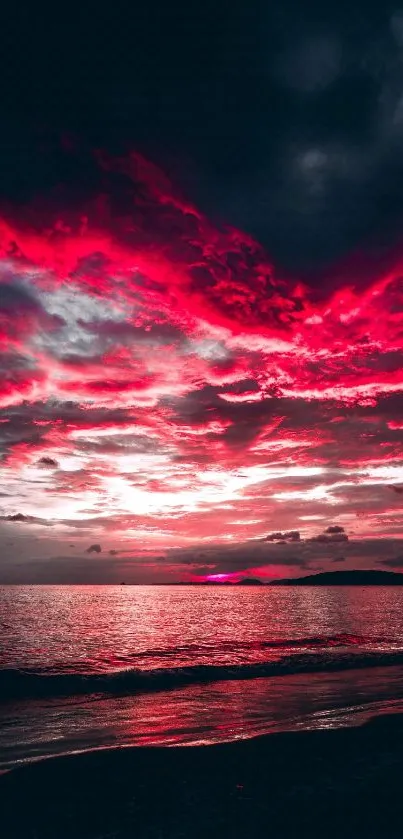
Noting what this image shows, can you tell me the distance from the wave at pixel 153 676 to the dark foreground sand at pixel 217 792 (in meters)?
14.6

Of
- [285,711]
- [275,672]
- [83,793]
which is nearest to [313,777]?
[83,793]

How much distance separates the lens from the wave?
2572cm

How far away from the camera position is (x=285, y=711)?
60.5ft

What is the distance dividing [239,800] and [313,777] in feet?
7.06

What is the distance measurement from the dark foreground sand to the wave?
14579mm

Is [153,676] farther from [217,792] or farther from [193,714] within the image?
[217,792]

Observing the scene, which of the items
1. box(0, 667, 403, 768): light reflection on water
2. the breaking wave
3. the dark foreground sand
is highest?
the dark foreground sand

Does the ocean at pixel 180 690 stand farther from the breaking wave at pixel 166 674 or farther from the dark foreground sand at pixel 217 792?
the dark foreground sand at pixel 217 792

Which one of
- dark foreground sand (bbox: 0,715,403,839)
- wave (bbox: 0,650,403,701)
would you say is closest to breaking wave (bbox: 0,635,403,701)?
wave (bbox: 0,650,403,701)

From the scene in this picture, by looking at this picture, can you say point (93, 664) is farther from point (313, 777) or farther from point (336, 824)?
point (336, 824)

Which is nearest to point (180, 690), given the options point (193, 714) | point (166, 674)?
point (166, 674)

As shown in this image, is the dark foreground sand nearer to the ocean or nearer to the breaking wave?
the ocean

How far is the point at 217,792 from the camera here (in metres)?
10.3

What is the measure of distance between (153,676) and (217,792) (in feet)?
66.0
